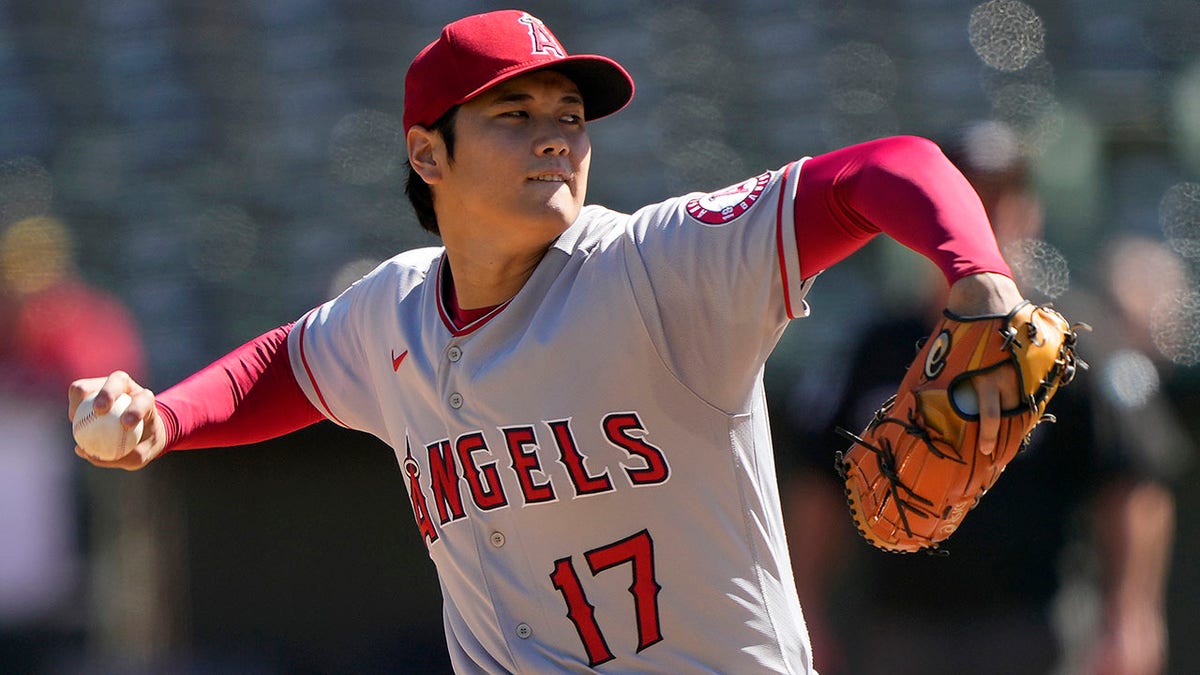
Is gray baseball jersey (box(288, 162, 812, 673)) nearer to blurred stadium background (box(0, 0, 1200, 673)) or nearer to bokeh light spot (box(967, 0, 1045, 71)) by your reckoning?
blurred stadium background (box(0, 0, 1200, 673))

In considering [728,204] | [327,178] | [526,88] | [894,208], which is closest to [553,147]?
[526,88]

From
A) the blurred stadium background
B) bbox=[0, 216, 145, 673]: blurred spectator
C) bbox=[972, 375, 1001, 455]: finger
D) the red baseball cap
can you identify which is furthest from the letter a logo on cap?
bbox=[0, 216, 145, 673]: blurred spectator

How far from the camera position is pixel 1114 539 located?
3.50 m

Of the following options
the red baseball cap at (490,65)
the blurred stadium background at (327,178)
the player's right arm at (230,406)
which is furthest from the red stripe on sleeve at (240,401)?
Result: the blurred stadium background at (327,178)

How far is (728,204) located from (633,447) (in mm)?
360

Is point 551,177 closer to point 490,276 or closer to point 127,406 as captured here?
point 490,276

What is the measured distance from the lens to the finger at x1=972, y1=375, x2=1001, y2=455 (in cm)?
165

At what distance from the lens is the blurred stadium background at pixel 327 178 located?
447 cm

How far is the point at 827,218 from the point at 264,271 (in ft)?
11.1

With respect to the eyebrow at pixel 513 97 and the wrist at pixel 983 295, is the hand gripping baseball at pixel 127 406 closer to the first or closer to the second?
the eyebrow at pixel 513 97

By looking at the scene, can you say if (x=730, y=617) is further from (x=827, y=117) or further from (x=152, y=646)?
(x=827, y=117)

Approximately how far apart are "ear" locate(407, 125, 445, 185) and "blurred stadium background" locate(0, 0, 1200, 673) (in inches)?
86.1

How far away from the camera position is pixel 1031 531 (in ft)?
11.7

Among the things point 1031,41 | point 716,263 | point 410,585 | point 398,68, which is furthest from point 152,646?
point 1031,41
